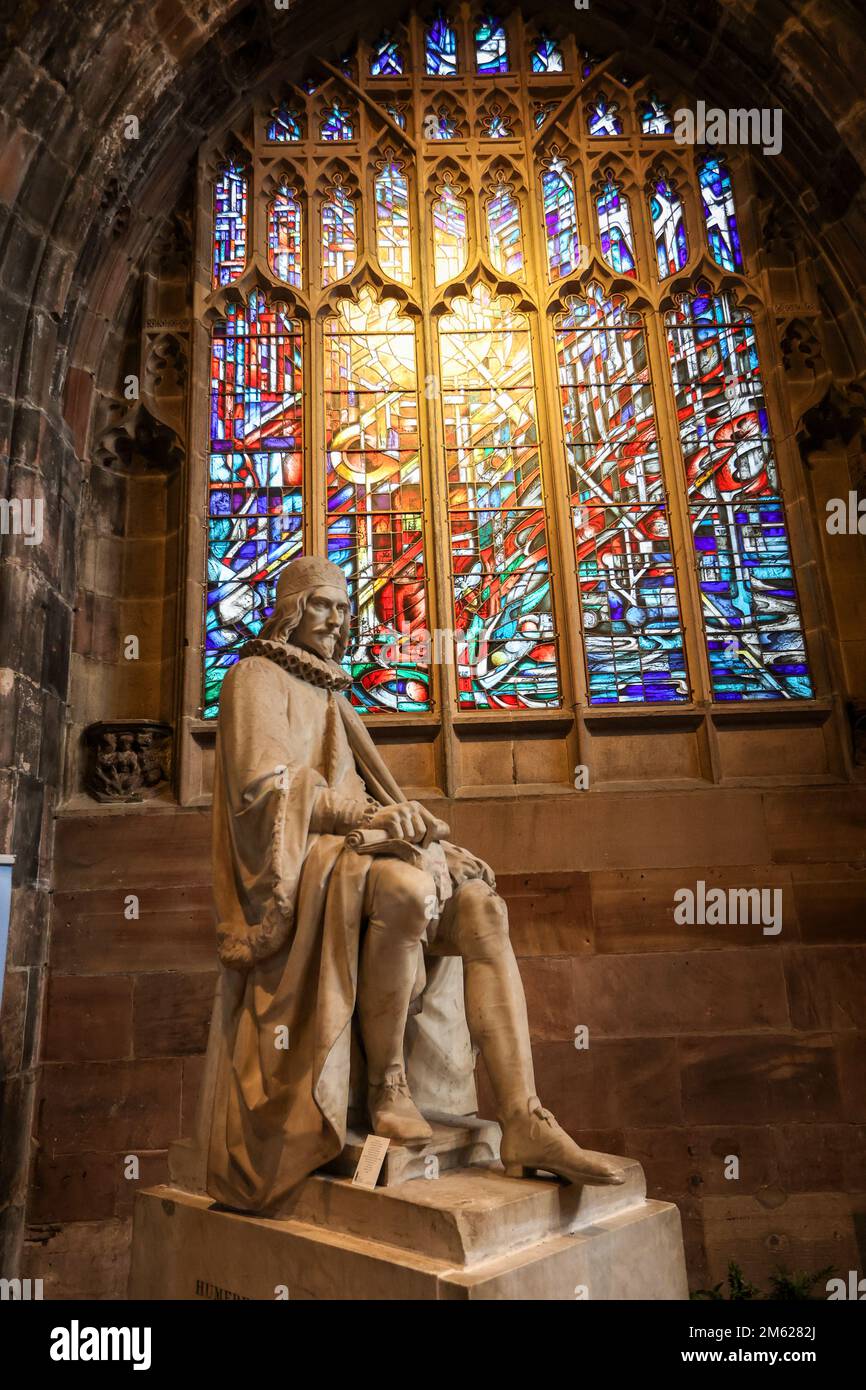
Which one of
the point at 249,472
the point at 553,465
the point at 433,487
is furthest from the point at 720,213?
the point at 249,472

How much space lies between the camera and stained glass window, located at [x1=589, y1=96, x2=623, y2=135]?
22.0ft

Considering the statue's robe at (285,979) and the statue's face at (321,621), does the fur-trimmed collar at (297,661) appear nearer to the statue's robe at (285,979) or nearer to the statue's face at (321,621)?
the statue's face at (321,621)

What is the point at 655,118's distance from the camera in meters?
6.74

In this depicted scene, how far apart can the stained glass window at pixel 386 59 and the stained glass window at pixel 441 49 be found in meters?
0.21

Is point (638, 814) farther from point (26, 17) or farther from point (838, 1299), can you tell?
point (26, 17)

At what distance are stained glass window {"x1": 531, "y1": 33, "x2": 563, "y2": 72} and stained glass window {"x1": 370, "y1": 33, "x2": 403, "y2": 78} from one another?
38.6 inches

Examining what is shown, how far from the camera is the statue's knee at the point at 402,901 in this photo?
2434 mm

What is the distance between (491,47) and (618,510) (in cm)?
378

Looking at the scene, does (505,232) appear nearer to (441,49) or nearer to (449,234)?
(449,234)

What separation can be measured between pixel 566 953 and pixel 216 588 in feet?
9.59

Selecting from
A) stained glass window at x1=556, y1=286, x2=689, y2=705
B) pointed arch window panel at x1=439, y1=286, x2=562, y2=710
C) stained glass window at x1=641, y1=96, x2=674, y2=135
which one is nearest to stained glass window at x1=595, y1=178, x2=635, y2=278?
stained glass window at x1=556, y1=286, x2=689, y2=705

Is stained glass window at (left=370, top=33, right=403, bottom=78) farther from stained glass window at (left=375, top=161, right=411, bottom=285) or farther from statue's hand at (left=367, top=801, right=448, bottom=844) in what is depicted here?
statue's hand at (left=367, top=801, right=448, bottom=844)

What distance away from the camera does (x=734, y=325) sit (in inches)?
247
